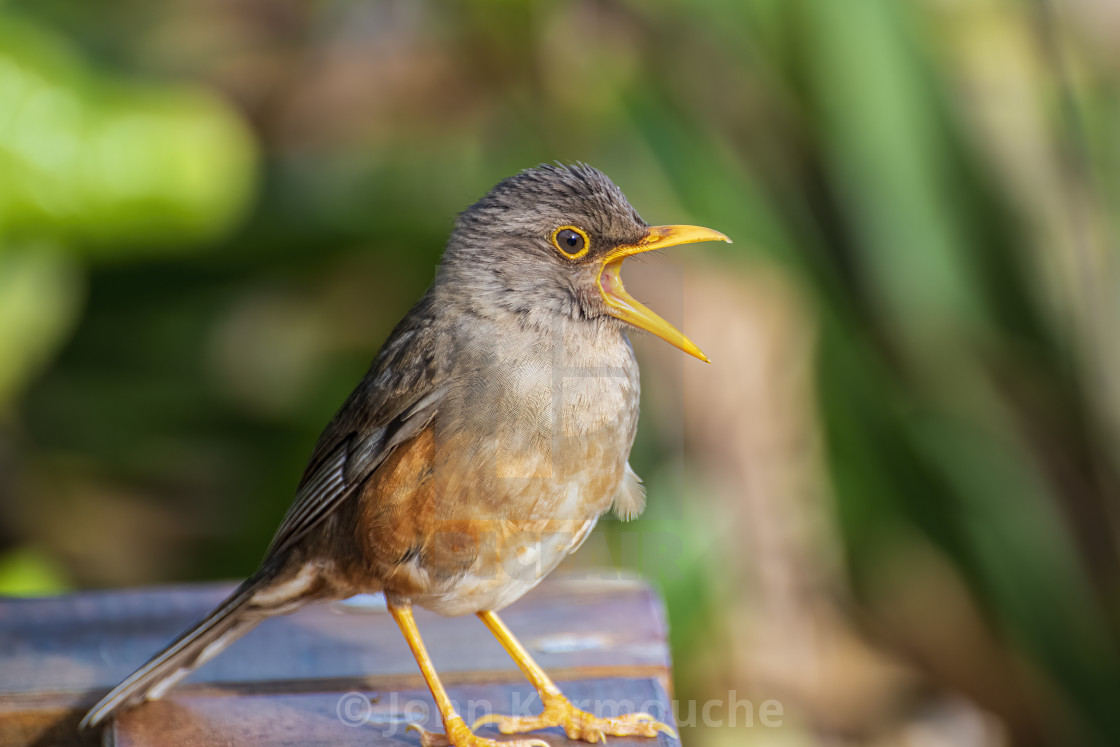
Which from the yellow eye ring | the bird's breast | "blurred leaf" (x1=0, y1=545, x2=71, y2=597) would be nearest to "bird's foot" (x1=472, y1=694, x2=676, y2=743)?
the bird's breast

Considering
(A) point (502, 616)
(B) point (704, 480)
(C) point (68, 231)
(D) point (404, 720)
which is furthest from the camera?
(B) point (704, 480)

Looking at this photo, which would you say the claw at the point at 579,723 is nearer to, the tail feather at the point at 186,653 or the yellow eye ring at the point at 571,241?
the tail feather at the point at 186,653

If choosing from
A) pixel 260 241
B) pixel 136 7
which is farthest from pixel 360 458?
pixel 136 7

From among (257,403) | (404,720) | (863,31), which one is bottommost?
(404,720)

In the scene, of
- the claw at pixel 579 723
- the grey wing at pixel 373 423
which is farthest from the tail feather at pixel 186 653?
the claw at pixel 579 723

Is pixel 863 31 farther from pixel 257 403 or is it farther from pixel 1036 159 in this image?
pixel 257 403

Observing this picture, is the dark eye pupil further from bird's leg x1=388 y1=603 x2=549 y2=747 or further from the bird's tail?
the bird's tail

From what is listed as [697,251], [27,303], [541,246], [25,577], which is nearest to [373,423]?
[541,246]
